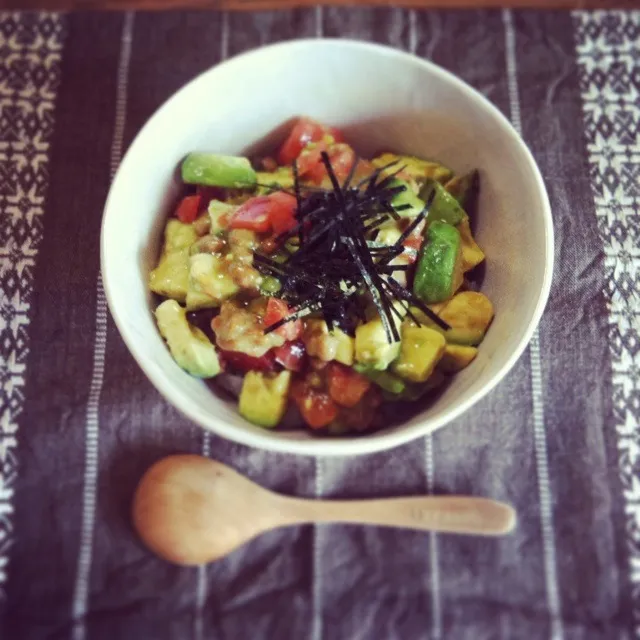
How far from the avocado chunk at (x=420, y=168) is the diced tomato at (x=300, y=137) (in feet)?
0.43

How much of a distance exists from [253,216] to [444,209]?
0.36 meters

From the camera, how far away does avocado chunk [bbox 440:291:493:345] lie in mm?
1191

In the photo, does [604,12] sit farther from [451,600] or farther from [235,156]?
[451,600]

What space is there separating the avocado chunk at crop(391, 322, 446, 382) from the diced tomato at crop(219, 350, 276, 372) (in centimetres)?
21

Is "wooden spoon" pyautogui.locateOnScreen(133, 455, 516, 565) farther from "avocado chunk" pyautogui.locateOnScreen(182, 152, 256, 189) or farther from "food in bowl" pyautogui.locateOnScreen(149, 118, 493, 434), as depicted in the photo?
"avocado chunk" pyautogui.locateOnScreen(182, 152, 256, 189)

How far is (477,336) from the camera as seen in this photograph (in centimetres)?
119

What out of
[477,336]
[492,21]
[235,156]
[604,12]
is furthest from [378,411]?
[604,12]

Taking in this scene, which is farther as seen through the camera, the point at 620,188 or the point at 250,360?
the point at 620,188

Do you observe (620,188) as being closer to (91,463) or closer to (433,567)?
(433,567)

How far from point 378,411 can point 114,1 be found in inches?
48.1

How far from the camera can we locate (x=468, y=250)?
1.26m

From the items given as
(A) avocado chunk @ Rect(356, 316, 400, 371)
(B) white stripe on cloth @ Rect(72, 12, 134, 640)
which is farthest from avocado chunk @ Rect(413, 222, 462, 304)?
(B) white stripe on cloth @ Rect(72, 12, 134, 640)

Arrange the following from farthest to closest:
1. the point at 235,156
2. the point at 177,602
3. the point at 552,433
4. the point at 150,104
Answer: the point at 150,104 < the point at 235,156 < the point at 552,433 < the point at 177,602

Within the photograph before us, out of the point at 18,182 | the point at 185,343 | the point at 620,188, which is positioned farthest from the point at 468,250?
the point at 18,182
